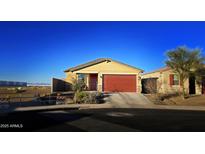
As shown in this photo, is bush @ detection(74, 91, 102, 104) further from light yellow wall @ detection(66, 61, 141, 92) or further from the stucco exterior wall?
the stucco exterior wall

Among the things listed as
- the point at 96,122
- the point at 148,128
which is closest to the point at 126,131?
the point at 148,128

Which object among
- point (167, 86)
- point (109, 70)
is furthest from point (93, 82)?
point (167, 86)

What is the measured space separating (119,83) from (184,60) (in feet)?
29.6

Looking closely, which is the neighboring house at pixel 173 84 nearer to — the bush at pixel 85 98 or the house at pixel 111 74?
the house at pixel 111 74

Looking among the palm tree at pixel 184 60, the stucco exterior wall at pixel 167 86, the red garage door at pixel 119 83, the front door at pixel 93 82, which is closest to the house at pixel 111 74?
the red garage door at pixel 119 83

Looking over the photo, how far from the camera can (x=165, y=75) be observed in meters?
29.1

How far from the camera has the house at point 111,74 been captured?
2988 cm

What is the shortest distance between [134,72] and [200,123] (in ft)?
62.0

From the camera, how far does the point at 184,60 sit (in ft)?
80.0

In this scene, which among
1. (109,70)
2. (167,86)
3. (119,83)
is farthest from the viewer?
(109,70)

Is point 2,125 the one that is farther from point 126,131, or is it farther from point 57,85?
point 57,85

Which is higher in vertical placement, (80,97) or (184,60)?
(184,60)

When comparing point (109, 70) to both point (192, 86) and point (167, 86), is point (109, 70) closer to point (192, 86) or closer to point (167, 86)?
point (167, 86)
